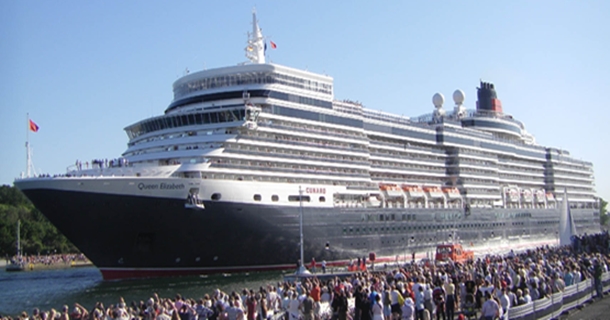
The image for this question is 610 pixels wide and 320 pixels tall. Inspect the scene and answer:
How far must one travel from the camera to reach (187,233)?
4122 cm

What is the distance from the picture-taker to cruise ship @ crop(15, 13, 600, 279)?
4069 centimetres

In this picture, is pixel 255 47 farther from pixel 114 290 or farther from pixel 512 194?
pixel 512 194

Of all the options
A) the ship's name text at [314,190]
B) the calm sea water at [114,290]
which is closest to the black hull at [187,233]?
the calm sea water at [114,290]

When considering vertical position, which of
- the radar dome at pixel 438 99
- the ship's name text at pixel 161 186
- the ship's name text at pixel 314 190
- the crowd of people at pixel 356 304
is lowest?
the crowd of people at pixel 356 304

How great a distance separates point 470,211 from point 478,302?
157 ft

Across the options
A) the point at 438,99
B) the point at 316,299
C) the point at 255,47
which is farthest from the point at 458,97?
the point at 316,299

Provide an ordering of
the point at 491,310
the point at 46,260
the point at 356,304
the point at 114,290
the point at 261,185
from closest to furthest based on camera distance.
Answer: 1. the point at 491,310
2. the point at 356,304
3. the point at 114,290
4. the point at 261,185
5. the point at 46,260

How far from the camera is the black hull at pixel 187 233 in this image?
40.1 m

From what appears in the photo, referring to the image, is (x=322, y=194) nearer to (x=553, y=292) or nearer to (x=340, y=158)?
(x=340, y=158)

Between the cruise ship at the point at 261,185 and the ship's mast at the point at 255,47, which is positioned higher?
the ship's mast at the point at 255,47

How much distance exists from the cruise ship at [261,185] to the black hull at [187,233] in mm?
81

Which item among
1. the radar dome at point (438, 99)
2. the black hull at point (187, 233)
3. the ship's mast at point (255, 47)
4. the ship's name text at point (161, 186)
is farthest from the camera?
the radar dome at point (438, 99)

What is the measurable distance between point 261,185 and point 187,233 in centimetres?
640

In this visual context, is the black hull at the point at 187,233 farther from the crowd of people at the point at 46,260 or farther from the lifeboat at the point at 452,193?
the crowd of people at the point at 46,260
